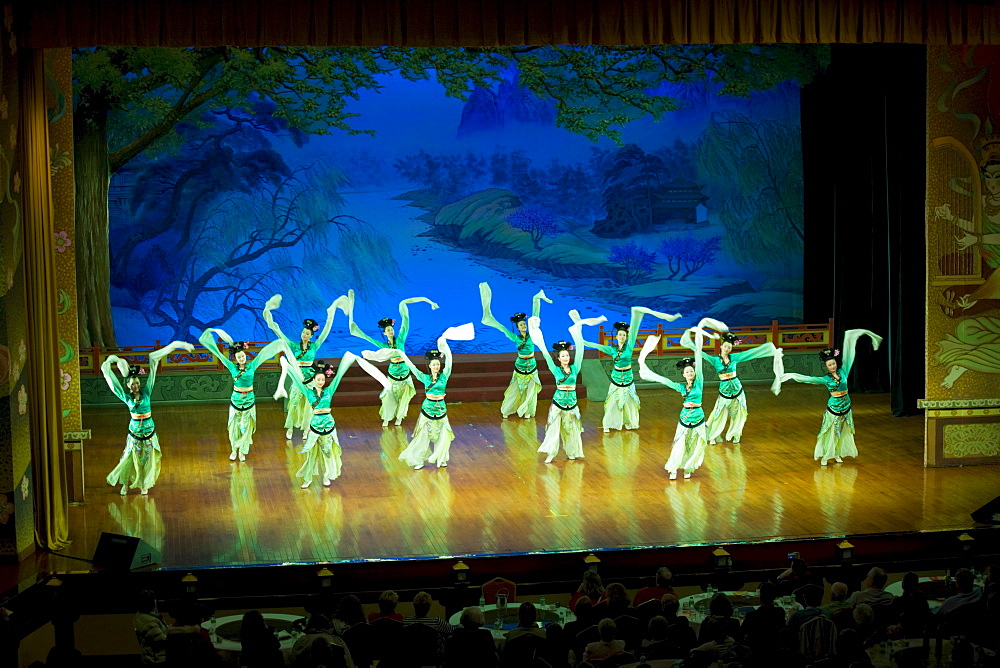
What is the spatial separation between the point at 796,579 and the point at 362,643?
7.96 ft

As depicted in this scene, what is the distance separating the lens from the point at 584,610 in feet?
18.1

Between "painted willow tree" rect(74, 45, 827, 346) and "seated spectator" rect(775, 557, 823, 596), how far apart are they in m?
10.4

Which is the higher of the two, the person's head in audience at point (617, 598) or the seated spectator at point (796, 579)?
the person's head in audience at point (617, 598)

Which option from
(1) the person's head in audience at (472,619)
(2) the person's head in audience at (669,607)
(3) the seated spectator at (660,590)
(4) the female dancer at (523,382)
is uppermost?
(4) the female dancer at (523,382)

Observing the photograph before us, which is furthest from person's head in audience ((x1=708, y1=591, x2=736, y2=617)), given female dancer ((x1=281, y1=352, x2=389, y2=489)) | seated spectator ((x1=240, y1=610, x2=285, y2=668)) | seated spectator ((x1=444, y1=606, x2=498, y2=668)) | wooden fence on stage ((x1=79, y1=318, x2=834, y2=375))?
wooden fence on stage ((x1=79, y1=318, x2=834, y2=375))

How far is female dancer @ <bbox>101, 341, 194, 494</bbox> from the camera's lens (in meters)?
9.35

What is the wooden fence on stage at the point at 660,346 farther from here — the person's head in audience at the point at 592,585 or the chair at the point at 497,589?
the person's head in audience at the point at 592,585

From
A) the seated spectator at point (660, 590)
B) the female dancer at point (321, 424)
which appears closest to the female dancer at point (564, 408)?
the female dancer at point (321, 424)

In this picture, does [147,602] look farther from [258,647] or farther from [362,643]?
[362,643]

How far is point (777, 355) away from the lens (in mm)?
10031

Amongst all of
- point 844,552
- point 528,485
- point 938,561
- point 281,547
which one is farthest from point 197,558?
point 938,561

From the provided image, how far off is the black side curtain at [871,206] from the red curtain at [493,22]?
190 cm

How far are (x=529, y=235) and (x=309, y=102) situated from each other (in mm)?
3541

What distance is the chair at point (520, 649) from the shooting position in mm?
5039
